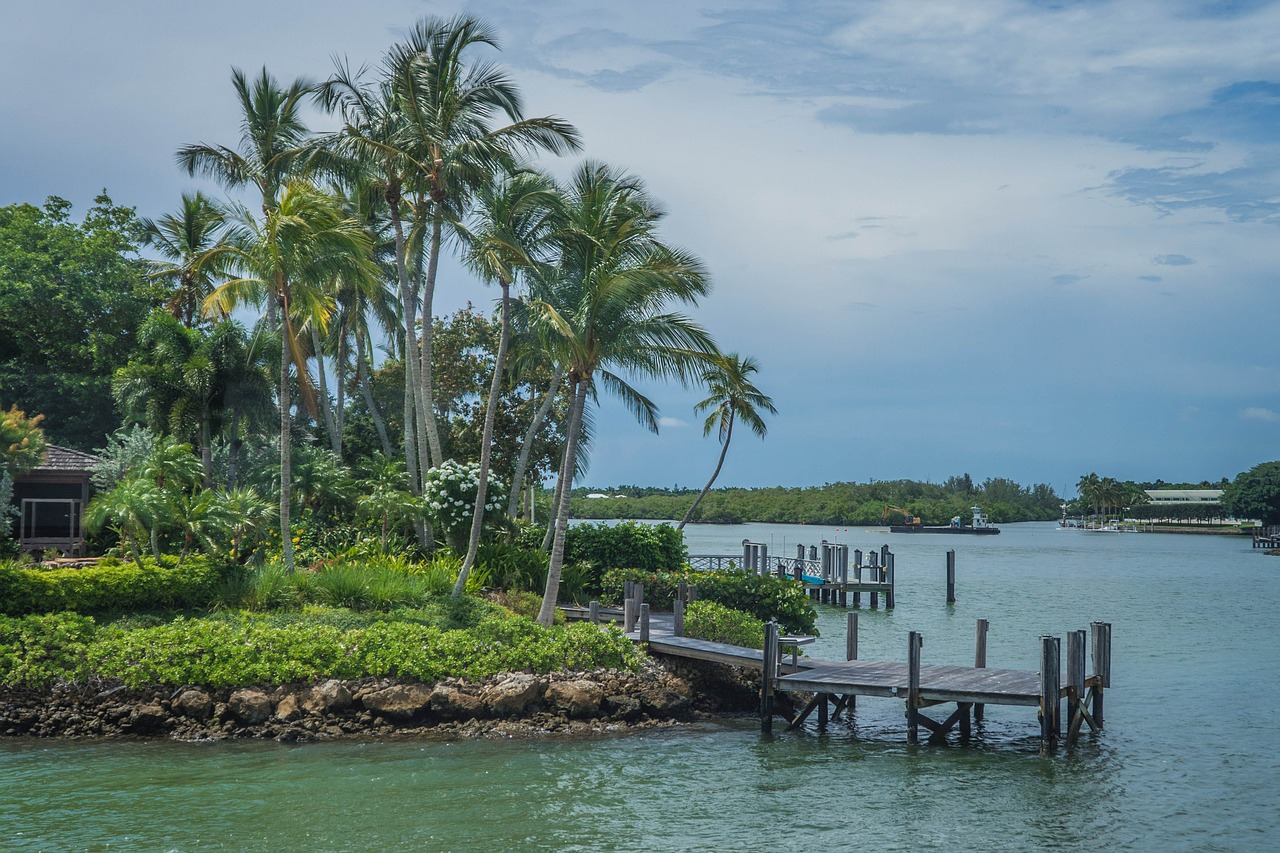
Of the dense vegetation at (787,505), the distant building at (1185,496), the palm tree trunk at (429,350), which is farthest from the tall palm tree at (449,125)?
→ the distant building at (1185,496)

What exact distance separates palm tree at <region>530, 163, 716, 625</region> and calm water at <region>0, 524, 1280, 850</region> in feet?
18.6

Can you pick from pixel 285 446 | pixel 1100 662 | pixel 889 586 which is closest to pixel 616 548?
pixel 285 446

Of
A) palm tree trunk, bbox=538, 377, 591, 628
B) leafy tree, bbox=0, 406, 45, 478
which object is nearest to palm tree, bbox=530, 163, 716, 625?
palm tree trunk, bbox=538, 377, 591, 628

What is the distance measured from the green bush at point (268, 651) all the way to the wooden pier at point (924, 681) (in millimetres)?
1800

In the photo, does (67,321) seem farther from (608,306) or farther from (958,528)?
(958,528)

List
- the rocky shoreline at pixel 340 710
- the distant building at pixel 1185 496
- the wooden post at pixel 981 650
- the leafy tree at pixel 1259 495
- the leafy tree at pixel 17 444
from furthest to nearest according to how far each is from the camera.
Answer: the distant building at pixel 1185 496, the leafy tree at pixel 1259 495, the leafy tree at pixel 17 444, the wooden post at pixel 981 650, the rocky shoreline at pixel 340 710

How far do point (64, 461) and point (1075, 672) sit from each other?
2608 centimetres

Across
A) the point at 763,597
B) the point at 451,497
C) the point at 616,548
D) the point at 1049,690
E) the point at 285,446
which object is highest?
the point at 285,446

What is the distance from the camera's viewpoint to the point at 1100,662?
19.2 meters

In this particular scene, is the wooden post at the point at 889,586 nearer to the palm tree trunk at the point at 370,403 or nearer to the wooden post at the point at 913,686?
the palm tree trunk at the point at 370,403

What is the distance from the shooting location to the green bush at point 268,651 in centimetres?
1800

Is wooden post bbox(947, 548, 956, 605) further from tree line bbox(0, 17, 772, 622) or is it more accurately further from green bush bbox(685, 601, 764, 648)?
green bush bbox(685, 601, 764, 648)

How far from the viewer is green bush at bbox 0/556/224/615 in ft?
63.1

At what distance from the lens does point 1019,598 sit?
46.5 metres
